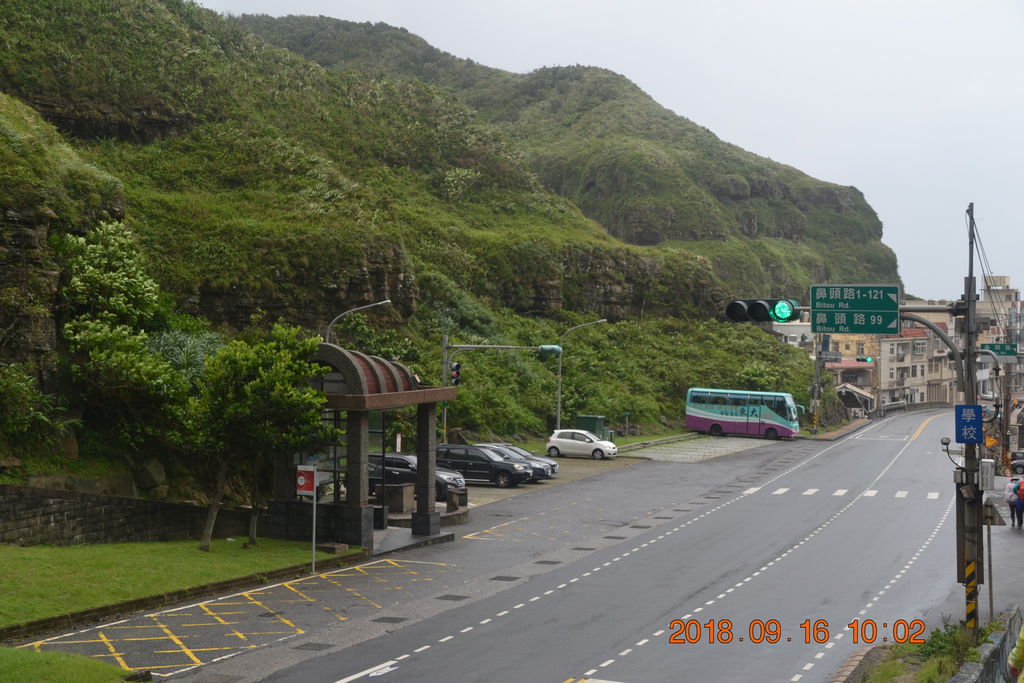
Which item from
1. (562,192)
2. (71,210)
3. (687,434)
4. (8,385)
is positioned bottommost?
(687,434)

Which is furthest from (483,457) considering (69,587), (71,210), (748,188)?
(748,188)

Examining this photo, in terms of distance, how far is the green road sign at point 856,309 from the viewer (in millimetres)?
20359

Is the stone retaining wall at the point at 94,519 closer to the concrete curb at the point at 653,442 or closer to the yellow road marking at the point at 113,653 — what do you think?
the yellow road marking at the point at 113,653

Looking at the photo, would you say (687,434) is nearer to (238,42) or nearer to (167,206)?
(167,206)

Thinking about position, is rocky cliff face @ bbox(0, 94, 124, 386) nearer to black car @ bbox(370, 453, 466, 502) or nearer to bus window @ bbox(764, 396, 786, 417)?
black car @ bbox(370, 453, 466, 502)

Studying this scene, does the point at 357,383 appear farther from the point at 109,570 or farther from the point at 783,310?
the point at 783,310

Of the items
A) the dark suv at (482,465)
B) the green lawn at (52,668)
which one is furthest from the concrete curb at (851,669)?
the dark suv at (482,465)

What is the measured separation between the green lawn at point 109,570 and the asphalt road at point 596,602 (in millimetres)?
902

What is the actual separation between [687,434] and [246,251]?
32.8 metres

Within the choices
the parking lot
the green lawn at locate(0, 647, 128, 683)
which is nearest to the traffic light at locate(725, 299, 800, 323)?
the green lawn at locate(0, 647, 128, 683)

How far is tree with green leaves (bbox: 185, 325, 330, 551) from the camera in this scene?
Result: 1009 inches

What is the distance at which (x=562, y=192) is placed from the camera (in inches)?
5669

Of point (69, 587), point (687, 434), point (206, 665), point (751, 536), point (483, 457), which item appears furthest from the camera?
point (687, 434)

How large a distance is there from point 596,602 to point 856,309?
27.5ft
